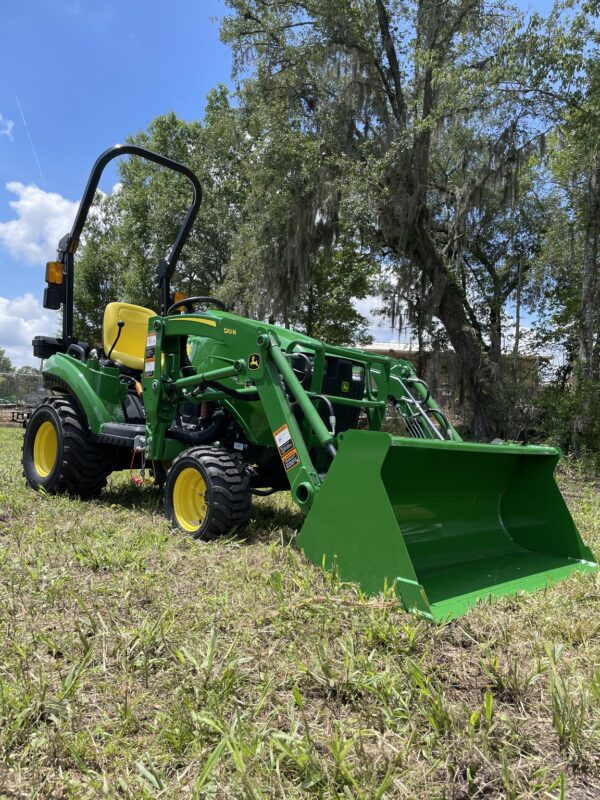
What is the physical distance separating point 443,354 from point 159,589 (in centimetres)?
Result: 1170

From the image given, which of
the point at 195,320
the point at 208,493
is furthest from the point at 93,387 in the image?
the point at 208,493

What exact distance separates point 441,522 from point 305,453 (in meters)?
0.87

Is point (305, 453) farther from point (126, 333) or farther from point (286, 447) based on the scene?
point (126, 333)

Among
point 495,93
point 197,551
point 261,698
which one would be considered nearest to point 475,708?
point 261,698

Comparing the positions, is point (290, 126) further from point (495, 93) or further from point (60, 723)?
point (60, 723)

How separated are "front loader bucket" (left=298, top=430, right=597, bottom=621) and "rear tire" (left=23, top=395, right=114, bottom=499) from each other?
2555mm

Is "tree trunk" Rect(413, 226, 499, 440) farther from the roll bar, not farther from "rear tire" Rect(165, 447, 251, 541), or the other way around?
"rear tire" Rect(165, 447, 251, 541)

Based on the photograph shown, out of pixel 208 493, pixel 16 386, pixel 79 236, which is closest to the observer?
pixel 208 493

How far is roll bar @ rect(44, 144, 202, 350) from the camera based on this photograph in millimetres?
4918

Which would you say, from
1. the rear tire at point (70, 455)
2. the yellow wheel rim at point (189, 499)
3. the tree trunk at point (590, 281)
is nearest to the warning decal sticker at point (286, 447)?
the yellow wheel rim at point (189, 499)

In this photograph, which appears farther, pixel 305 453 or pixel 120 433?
pixel 120 433

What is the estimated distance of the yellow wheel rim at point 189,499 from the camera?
3.83m

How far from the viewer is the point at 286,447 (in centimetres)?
336

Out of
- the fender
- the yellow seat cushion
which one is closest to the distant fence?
the yellow seat cushion
